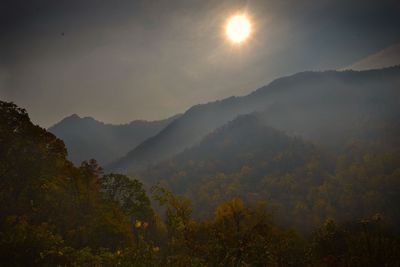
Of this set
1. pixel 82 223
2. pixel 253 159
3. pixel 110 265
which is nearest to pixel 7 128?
pixel 82 223

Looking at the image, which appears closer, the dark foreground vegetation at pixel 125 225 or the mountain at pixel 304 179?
the dark foreground vegetation at pixel 125 225

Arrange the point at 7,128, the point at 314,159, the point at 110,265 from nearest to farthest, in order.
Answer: the point at 110,265 < the point at 7,128 < the point at 314,159

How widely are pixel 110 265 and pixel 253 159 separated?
185 meters

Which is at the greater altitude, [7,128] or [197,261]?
[7,128]

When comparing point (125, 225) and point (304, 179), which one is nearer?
point (125, 225)

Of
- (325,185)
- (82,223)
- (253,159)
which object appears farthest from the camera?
(253,159)

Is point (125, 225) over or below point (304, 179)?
below

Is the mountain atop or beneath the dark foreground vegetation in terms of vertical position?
atop

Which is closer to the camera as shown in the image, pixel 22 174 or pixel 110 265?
pixel 110 265

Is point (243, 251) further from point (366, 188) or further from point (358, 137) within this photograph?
point (358, 137)

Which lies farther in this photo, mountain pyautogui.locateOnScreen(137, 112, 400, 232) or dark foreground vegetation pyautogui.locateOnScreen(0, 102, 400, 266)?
mountain pyautogui.locateOnScreen(137, 112, 400, 232)

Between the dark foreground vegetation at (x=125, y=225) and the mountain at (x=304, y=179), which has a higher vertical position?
the mountain at (x=304, y=179)

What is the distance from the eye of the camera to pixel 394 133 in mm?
181375

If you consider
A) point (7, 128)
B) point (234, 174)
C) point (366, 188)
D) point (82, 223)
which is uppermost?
point (234, 174)
